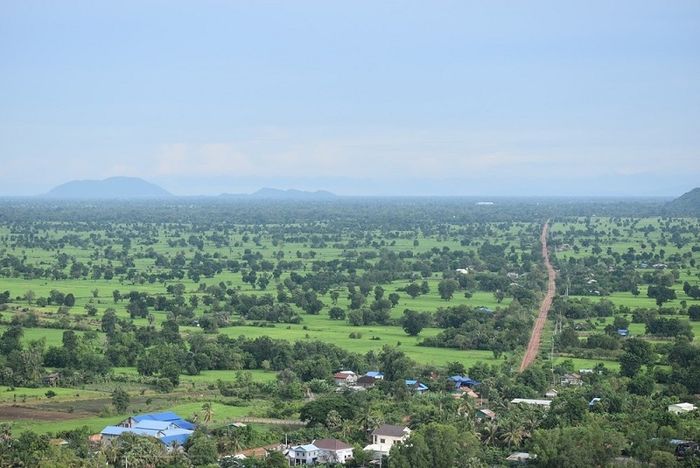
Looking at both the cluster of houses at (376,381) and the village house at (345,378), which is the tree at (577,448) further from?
the village house at (345,378)

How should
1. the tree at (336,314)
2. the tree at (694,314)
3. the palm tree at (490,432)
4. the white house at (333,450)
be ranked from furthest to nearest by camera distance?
1. the tree at (336,314)
2. the tree at (694,314)
3. the palm tree at (490,432)
4. the white house at (333,450)

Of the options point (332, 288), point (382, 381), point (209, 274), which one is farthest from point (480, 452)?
point (209, 274)

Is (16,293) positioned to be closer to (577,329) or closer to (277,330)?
(277,330)

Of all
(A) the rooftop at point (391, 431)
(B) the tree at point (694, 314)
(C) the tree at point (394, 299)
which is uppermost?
(B) the tree at point (694, 314)

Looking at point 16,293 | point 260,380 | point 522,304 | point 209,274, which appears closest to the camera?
point 260,380

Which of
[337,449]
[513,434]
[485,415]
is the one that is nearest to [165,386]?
[337,449]

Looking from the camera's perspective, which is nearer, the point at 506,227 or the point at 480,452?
the point at 480,452

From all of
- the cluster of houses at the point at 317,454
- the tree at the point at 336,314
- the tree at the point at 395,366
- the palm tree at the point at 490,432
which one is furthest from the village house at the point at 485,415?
the tree at the point at 336,314
